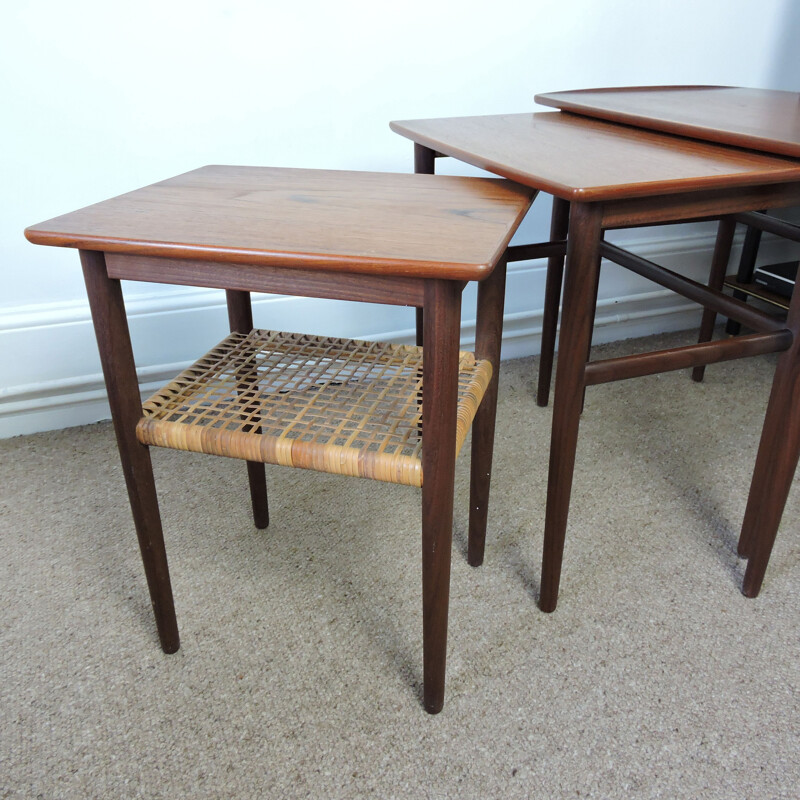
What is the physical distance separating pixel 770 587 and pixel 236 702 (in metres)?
0.75

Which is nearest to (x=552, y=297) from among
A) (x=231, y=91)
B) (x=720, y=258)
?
(x=720, y=258)

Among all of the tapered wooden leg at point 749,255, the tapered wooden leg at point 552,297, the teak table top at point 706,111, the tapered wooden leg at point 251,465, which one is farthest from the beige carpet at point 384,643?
the teak table top at point 706,111

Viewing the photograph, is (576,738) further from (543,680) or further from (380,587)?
(380,587)

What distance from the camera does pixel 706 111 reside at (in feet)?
3.44

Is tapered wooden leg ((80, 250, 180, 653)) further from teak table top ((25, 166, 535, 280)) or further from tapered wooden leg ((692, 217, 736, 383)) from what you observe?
tapered wooden leg ((692, 217, 736, 383))

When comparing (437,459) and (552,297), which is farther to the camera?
(552,297)

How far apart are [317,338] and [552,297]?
0.59 meters

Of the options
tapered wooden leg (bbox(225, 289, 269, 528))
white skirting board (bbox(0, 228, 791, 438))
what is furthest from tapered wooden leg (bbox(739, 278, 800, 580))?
white skirting board (bbox(0, 228, 791, 438))

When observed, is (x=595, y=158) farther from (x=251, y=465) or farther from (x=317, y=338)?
(x=251, y=465)

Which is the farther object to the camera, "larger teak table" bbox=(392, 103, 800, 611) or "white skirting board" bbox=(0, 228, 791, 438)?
"white skirting board" bbox=(0, 228, 791, 438)

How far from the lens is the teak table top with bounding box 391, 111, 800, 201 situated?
2.36 feet

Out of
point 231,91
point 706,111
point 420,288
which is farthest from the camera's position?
point 231,91

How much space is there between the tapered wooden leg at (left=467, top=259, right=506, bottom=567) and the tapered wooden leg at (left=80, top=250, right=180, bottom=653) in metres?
0.42

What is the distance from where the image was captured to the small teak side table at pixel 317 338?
2.08ft
